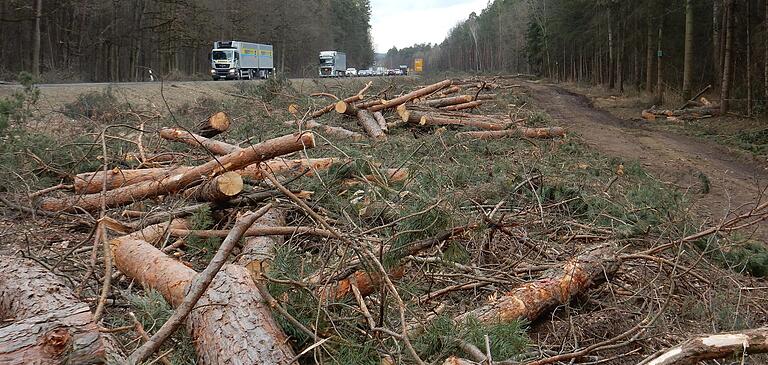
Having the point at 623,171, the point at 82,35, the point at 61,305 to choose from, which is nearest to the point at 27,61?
the point at 82,35

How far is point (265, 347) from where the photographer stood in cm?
286

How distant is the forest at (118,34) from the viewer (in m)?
29.7

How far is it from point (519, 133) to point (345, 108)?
3.71 metres

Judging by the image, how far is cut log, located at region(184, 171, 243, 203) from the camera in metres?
5.12

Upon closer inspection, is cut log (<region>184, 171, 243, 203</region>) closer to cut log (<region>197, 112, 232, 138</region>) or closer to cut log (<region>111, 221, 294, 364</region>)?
cut log (<region>111, 221, 294, 364</region>)

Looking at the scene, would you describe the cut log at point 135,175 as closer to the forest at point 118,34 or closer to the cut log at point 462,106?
the cut log at point 462,106

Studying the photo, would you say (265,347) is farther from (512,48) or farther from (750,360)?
(512,48)

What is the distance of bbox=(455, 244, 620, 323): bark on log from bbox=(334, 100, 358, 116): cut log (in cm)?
845

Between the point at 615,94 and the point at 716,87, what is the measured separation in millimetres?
10041

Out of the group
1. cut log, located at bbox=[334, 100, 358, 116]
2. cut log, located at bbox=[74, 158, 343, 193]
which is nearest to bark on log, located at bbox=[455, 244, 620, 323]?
cut log, located at bbox=[74, 158, 343, 193]

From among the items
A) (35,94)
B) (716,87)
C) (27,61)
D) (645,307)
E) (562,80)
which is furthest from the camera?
(562,80)

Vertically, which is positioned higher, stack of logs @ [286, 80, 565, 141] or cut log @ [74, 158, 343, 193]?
stack of logs @ [286, 80, 565, 141]

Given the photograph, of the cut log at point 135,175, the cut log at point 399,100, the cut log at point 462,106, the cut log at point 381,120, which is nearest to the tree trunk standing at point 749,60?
the cut log at point 462,106

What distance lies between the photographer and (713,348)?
2504 millimetres
